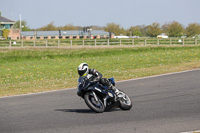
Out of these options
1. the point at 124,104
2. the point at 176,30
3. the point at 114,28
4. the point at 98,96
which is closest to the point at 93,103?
the point at 98,96

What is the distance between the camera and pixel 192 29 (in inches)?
4958

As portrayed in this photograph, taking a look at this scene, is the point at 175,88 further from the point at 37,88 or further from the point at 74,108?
the point at 37,88

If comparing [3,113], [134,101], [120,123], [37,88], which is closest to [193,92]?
[134,101]

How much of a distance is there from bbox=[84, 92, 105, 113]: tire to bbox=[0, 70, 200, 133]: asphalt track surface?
0.49 feet

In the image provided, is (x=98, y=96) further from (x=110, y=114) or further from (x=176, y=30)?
(x=176, y=30)

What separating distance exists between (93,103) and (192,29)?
12182 centimetres

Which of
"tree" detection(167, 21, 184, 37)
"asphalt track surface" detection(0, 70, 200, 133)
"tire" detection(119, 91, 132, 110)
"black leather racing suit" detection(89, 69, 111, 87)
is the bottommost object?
"asphalt track surface" detection(0, 70, 200, 133)

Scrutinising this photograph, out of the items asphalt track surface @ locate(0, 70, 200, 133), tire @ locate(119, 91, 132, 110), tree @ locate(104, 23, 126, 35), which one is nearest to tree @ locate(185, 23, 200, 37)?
tree @ locate(104, 23, 126, 35)

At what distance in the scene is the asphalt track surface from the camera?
7.63 m

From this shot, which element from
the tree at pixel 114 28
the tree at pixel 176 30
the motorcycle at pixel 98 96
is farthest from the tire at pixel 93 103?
the tree at pixel 114 28

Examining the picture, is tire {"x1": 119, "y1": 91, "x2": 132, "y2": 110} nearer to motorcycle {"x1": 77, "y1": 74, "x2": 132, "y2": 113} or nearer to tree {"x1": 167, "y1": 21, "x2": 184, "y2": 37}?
motorcycle {"x1": 77, "y1": 74, "x2": 132, "y2": 113}

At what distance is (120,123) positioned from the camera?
8062mm

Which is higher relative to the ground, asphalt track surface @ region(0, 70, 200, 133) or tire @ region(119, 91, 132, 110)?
tire @ region(119, 91, 132, 110)

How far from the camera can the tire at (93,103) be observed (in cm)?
907
